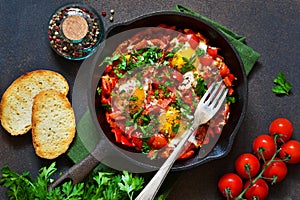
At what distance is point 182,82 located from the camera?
3.26m

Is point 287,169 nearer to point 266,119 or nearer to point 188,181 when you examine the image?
point 266,119

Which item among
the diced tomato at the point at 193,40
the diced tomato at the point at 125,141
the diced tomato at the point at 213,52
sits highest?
the diced tomato at the point at 193,40

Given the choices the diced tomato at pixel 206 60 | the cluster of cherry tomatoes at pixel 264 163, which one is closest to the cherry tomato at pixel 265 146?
the cluster of cherry tomatoes at pixel 264 163

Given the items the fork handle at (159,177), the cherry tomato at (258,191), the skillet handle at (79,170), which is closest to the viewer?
the fork handle at (159,177)

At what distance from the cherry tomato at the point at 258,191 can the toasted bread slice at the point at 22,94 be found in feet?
4.07

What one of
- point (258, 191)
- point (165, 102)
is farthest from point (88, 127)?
point (258, 191)

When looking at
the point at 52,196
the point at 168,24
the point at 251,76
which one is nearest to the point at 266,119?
the point at 251,76

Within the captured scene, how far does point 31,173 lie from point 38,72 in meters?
0.61

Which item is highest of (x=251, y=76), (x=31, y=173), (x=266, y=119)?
(x=251, y=76)

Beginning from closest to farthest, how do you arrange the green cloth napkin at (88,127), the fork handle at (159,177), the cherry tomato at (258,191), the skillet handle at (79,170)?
the fork handle at (159,177)
the skillet handle at (79,170)
the cherry tomato at (258,191)
the green cloth napkin at (88,127)

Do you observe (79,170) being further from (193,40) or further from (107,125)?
(193,40)

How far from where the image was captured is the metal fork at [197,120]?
10.2ft

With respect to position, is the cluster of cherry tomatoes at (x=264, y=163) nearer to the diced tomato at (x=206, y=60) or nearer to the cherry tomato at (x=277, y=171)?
the cherry tomato at (x=277, y=171)

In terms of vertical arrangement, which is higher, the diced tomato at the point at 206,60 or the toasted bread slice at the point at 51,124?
the diced tomato at the point at 206,60
